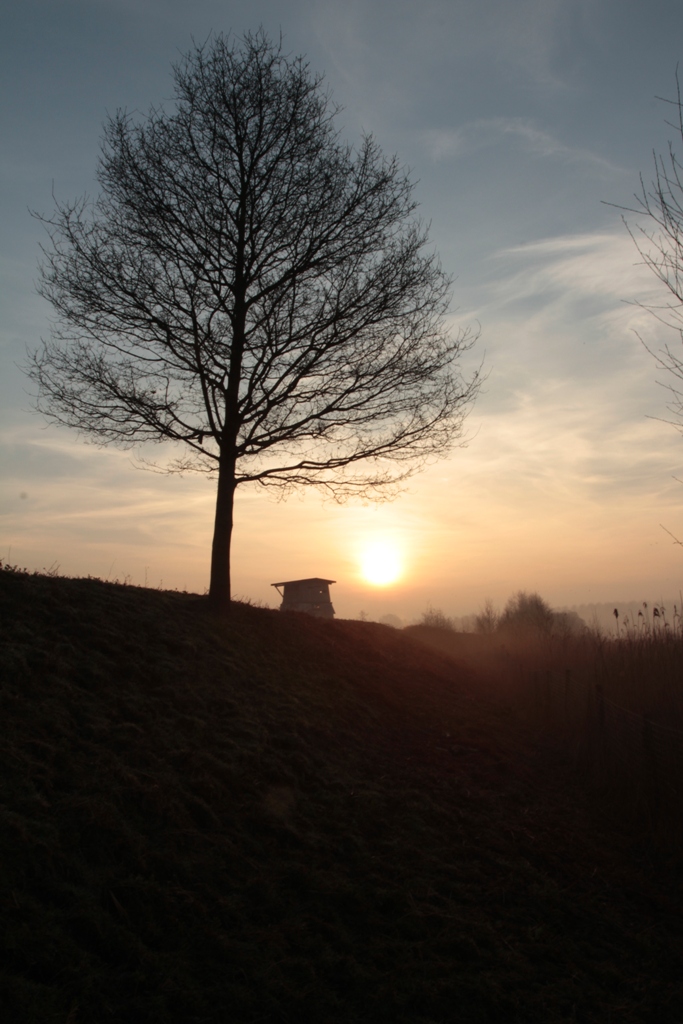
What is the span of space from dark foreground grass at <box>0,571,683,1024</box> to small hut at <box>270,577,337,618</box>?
2044 centimetres

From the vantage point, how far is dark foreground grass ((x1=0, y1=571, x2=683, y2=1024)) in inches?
151

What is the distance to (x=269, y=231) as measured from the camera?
12.6 meters

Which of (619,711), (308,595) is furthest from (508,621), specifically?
(619,711)

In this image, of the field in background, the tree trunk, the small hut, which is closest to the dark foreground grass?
the field in background

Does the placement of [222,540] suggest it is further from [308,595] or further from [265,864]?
[308,595]

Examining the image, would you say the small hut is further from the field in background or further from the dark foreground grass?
the dark foreground grass

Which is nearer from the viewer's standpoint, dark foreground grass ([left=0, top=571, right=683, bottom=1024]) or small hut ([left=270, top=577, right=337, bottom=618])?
dark foreground grass ([left=0, top=571, right=683, bottom=1024])

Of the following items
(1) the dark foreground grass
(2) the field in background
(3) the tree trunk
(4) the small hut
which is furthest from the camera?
(4) the small hut

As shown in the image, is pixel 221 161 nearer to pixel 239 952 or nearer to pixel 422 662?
pixel 422 662

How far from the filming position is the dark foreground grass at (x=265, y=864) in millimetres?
3842

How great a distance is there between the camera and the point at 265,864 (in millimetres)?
5250

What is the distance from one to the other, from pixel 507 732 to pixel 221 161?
1114cm

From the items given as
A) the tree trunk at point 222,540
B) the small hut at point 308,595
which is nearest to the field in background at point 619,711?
the tree trunk at point 222,540

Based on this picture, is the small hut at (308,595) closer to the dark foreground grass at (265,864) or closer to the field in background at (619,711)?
the field in background at (619,711)
